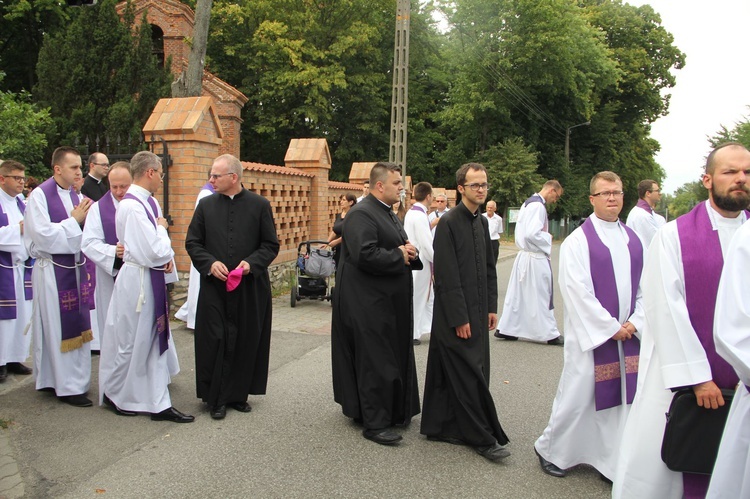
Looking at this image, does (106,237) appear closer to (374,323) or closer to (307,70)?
(374,323)

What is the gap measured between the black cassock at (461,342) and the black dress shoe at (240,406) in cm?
155

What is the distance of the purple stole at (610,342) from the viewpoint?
13.0ft

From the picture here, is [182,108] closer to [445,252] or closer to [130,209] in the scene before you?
[130,209]

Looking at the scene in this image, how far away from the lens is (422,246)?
8.04 metres

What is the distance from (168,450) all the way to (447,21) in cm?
3664

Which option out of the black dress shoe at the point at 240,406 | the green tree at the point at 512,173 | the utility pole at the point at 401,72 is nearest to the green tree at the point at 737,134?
the green tree at the point at 512,173

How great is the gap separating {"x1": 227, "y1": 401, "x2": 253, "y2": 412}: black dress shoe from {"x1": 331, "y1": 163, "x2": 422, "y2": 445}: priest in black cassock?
2.72 feet

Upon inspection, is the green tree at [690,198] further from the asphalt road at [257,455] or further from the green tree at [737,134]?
the asphalt road at [257,455]

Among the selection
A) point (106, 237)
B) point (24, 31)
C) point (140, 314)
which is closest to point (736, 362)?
point (140, 314)

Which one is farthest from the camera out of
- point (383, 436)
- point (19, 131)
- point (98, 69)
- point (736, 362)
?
point (98, 69)

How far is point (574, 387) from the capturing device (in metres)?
4.06

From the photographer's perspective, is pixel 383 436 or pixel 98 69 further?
pixel 98 69

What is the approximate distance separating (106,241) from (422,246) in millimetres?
3993

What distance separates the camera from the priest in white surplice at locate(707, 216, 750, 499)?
2.46 metres
